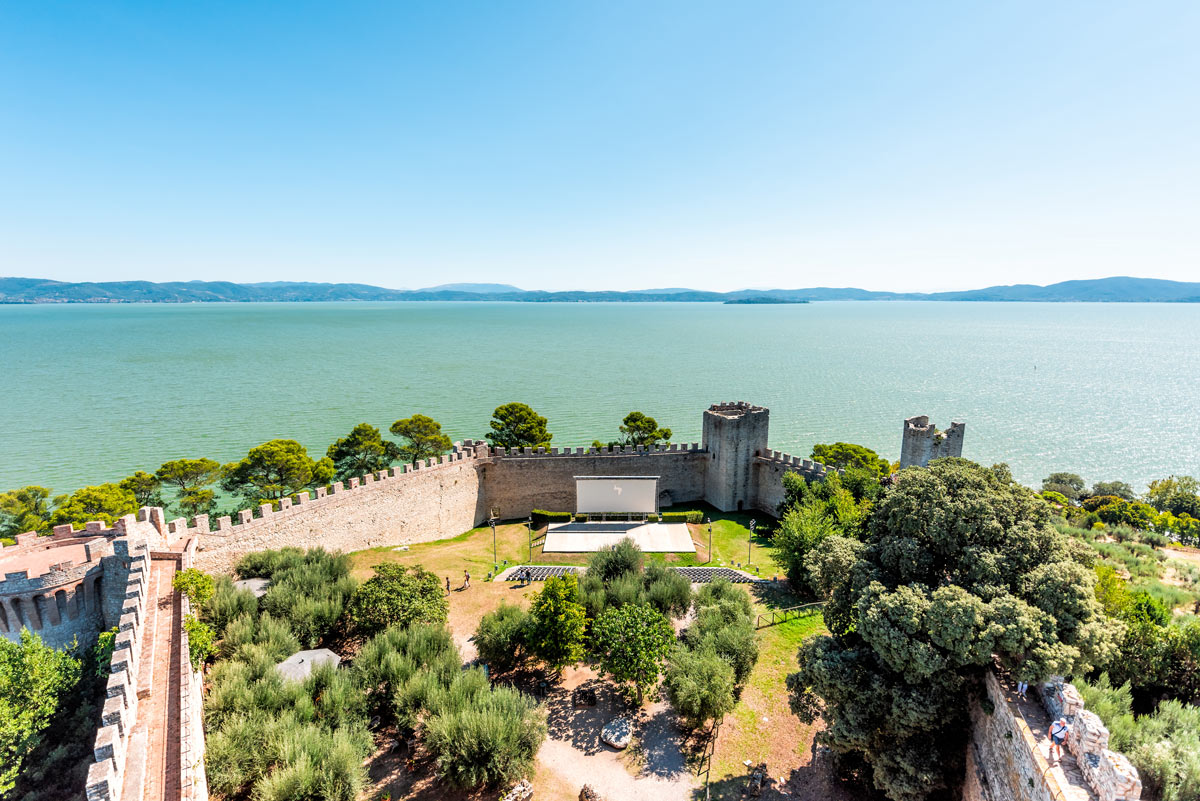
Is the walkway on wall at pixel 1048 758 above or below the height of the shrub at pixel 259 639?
above

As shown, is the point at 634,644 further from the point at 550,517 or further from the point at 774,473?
the point at 774,473

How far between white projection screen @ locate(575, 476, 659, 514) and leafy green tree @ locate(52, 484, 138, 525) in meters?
21.6

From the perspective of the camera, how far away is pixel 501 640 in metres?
16.1

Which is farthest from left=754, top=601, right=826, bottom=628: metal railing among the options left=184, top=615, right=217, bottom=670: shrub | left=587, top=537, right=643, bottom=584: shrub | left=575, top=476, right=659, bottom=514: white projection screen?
left=184, top=615, right=217, bottom=670: shrub

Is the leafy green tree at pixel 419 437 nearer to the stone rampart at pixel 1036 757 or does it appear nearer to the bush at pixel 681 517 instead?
the bush at pixel 681 517

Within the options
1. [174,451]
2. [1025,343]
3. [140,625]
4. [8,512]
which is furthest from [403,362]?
[1025,343]

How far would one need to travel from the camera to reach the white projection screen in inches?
1184

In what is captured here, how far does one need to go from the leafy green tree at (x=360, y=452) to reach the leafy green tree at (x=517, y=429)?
7.18m

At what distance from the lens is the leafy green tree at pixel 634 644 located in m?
14.5

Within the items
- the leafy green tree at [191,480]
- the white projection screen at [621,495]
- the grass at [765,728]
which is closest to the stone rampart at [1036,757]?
the grass at [765,728]

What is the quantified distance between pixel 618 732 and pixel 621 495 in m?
16.5

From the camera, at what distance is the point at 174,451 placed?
44.9 m

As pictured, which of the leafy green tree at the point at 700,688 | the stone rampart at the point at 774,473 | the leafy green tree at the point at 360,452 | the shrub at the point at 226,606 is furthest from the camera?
the leafy green tree at the point at 360,452

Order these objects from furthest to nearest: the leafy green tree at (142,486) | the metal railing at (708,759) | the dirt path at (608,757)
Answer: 1. the leafy green tree at (142,486)
2. the metal railing at (708,759)
3. the dirt path at (608,757)
